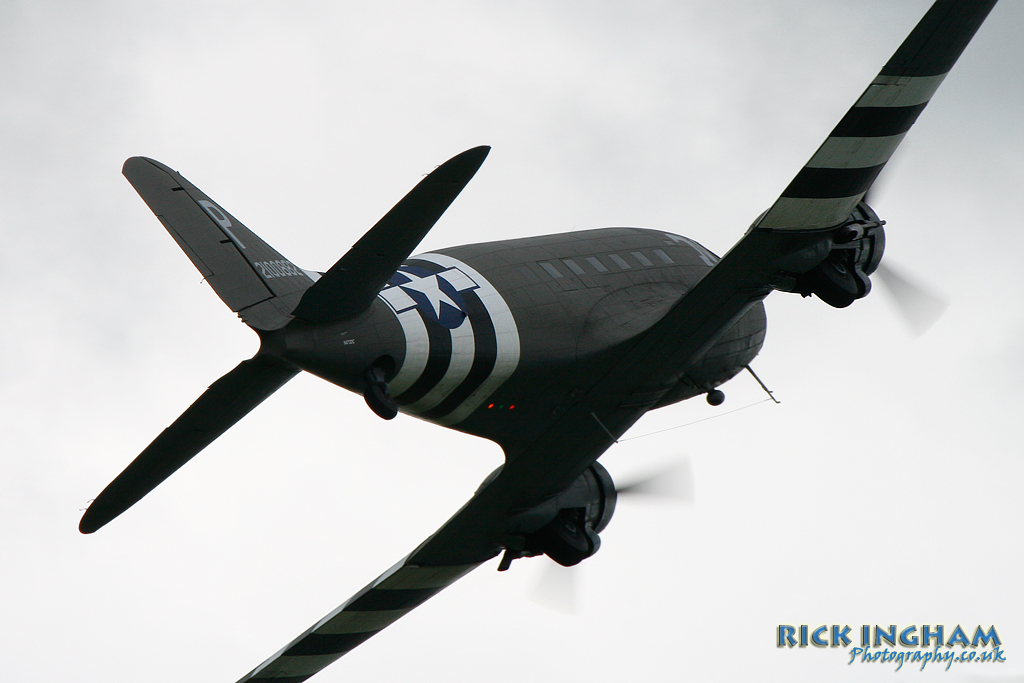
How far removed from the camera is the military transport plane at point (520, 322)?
60.9 ft

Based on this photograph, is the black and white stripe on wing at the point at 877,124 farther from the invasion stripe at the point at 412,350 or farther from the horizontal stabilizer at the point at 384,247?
the horizontal stabilizer at the point at 384,247

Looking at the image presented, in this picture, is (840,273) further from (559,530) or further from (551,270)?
(559,530)

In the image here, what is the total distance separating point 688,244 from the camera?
26.0 metres

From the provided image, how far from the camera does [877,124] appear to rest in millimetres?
19531

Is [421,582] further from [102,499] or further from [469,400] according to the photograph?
[102,499]

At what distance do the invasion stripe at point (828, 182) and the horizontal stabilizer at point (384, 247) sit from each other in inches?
222

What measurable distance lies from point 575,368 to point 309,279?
4730 millimetres

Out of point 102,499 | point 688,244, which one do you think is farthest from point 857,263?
point 102,499

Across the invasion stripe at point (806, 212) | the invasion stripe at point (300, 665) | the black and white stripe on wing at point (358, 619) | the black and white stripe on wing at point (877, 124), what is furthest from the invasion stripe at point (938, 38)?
the invasion stripe at point (300, 665)

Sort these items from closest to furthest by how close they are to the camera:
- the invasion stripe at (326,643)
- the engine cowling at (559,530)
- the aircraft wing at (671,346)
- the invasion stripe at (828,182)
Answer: the aircraft wing at (671,346)
the invasion stripe at (828,182)
the engine cowling at (559,530)
the invasion stripe at (326,643)

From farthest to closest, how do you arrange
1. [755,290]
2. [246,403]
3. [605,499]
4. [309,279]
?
[605,499] → [755,290] → [309,279] → [246,403]

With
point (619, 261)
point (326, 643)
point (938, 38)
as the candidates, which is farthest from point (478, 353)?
point (326, 643)

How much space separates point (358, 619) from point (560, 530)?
4.69 meters

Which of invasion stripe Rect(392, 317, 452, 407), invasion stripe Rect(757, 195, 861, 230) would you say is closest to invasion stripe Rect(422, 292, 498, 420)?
invasion stripe Rect(392, 317, 452, 407)
